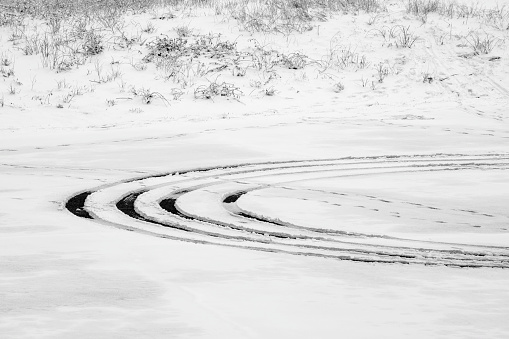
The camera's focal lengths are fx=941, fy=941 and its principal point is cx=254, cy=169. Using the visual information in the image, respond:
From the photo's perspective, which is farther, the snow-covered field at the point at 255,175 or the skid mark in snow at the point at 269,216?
the skid mark in snow at the point at 269,216

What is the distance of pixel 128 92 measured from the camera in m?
15.0

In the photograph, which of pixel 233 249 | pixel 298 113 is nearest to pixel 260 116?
pixel 298 113

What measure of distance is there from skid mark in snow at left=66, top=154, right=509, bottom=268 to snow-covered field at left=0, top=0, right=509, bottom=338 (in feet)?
0.10

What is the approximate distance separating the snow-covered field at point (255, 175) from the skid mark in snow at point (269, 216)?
0.03 metres

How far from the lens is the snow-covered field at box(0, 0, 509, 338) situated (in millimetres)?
4715

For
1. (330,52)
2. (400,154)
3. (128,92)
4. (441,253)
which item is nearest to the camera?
(441,253)

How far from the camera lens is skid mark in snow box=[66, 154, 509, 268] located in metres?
5.93

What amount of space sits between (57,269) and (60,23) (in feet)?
43.9

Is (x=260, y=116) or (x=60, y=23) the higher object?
(x=60, y=23)

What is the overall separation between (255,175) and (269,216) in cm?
202

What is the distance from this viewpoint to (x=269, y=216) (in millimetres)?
7156

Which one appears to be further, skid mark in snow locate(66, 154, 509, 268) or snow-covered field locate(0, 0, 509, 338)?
skid mark in snow locate(66, 154, 509, 268)

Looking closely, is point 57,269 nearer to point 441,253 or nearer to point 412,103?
point 441,253

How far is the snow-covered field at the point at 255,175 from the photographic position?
471 cm
